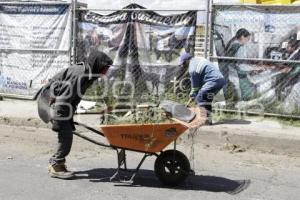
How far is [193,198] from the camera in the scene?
630cm

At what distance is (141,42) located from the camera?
1166cm

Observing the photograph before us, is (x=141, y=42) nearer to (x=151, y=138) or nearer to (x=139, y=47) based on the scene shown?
(x=139, y=47)

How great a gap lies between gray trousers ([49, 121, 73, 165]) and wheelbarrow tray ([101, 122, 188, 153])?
1.83 feet

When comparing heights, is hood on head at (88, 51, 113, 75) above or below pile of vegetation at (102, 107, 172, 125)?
above

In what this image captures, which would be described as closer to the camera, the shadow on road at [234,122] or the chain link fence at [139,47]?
the shadow on road at [234,122]

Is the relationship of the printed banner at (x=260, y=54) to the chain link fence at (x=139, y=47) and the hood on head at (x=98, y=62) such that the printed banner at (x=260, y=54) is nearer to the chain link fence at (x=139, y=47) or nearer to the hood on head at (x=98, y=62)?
the chain link fence at (x=139, y=47)

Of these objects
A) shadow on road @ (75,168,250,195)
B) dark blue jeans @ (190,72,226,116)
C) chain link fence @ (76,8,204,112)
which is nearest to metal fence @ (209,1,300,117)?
chain link fence @ (76,8,204,112)

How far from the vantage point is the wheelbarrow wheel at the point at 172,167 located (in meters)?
6.77

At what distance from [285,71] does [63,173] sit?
200 inches

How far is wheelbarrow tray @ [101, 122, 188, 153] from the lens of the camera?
21.3 feet

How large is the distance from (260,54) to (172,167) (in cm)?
443

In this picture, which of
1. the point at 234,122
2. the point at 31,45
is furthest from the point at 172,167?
the point at 31,45

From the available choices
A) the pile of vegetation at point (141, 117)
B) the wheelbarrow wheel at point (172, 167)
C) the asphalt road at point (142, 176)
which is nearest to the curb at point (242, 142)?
the asphalt road at point (142, 176)

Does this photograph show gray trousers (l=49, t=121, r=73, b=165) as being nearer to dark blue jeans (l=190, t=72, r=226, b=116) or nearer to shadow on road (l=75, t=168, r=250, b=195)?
shadow on road (l=75, t=168, r=250, b=195)
